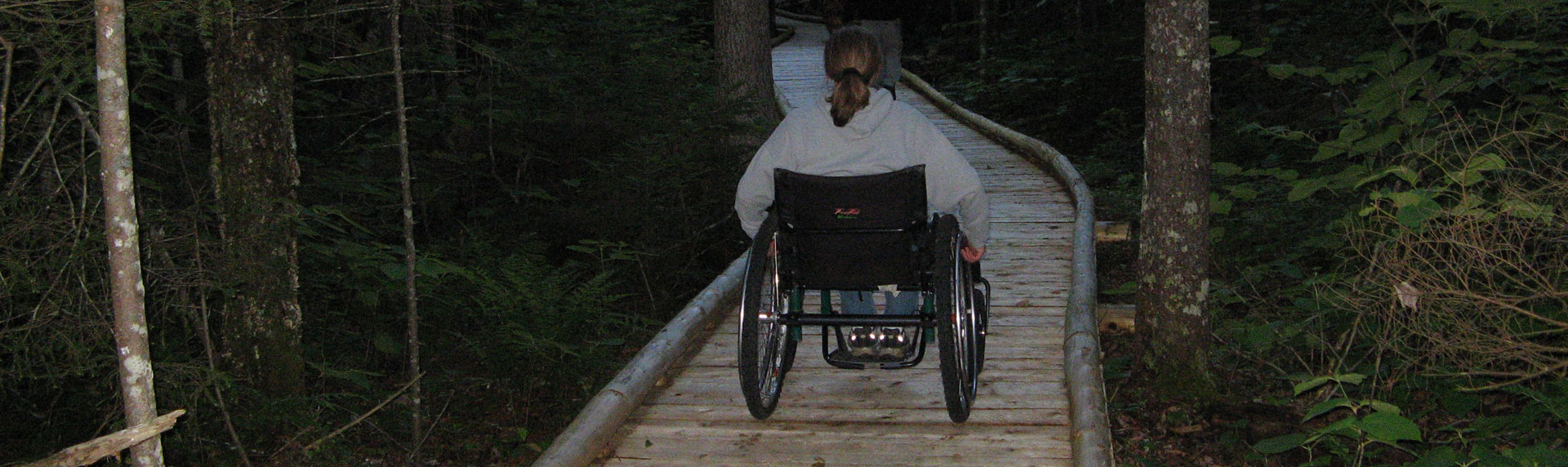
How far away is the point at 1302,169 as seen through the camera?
10.1 meters

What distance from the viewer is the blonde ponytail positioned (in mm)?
3955

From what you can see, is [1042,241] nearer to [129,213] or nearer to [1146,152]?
[1146,152]

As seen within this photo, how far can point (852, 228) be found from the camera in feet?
12.9

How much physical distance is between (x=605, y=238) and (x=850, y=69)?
16.4ft

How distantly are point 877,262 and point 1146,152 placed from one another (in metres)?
1.75

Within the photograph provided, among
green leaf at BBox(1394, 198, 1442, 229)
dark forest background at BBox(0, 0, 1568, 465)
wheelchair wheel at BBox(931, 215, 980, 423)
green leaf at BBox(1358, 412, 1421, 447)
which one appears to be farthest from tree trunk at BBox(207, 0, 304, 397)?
green leaf at BBox(1394, 198, 1442, 229)

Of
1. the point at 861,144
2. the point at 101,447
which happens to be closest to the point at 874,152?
the point at 861,144

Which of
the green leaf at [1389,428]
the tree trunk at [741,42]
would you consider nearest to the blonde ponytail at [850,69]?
the green leaf at [1389,428]

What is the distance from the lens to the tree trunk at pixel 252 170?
5.14 metres

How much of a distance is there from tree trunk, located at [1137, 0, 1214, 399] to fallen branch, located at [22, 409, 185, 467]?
13.0 feet

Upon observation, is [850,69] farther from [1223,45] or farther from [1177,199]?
[1223,45]

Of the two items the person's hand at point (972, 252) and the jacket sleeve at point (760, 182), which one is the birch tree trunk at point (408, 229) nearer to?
the jacket sleeve at point (760, 182)

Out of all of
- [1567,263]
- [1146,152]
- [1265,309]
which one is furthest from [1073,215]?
[1567,263]

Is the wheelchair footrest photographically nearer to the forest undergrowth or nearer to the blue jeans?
the blue jeans
